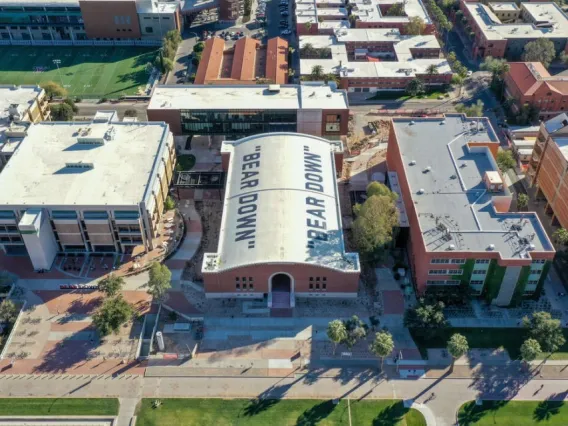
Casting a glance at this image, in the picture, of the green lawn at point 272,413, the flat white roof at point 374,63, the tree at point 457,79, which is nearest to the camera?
the green lawn at point 272,413

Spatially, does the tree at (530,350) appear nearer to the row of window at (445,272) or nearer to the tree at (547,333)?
the tree at (547,333)

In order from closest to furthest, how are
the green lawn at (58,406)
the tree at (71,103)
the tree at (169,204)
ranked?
the green lawn at (58,406)
the tree at (169,204)
the tree at (71,103)

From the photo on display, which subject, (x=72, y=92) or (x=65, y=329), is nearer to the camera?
(x=65, y=329)

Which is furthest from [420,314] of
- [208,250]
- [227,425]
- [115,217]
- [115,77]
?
[115,77]

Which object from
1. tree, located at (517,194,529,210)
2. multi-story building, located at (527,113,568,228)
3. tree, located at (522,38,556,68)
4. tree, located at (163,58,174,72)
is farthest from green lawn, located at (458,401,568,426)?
tree, located at (163,58,174,72)

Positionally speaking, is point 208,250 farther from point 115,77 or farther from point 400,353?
point 115,77

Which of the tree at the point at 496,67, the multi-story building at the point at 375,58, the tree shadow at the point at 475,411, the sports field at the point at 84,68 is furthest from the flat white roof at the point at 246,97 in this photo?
the tree shadow at the point at 475,411

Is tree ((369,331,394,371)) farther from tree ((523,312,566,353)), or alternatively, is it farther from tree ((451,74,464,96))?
tree ((451,74,464,96))
